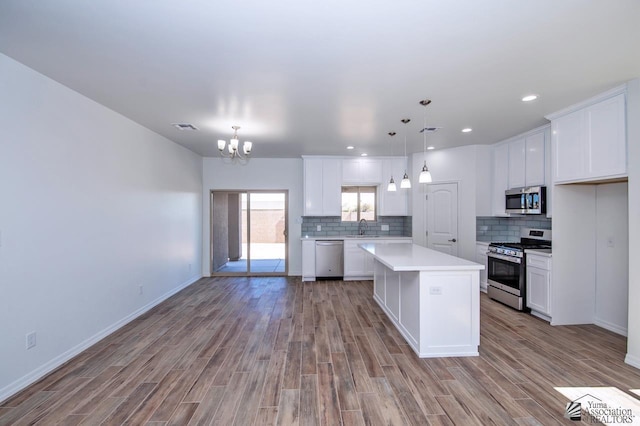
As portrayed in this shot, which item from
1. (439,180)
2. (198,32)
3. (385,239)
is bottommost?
(385,239)

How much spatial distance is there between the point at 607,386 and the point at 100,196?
5.13 metres

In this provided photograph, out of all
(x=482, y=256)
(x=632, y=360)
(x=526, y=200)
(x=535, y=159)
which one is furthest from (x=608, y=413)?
(x=535, y=159)

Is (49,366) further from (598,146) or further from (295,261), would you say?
(598,146)

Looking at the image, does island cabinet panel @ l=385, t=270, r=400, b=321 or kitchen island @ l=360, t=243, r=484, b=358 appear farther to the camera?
island cabinet panel @ l=385, t=270, r=400, b=321

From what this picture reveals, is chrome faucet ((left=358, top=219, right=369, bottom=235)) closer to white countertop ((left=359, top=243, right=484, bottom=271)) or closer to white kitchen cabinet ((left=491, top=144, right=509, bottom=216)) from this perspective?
white kitchen cabinet ((left=491, top=144, right=509, bottom=216))

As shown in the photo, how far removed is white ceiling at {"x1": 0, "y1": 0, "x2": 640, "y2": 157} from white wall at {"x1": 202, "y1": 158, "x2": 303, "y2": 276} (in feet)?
8.42

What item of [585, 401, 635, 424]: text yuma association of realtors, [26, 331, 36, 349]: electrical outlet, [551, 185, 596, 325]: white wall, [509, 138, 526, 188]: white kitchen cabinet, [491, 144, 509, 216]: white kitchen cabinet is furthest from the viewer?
[491, 144, 509, 216]: white kitchen cabinet

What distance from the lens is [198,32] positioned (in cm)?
188

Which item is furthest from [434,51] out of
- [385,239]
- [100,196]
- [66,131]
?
[385,239]

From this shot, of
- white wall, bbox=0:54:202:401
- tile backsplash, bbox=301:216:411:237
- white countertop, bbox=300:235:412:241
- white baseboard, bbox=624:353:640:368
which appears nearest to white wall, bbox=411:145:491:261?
white countertop, bbox=300:235:412:241

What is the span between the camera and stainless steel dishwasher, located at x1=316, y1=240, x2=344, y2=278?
586 centimetres

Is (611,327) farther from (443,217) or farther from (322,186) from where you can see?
(322,186)

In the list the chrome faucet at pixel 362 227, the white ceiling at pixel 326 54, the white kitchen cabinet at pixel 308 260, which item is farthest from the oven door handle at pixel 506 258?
the white kitchen cabinet at pixel 308 260

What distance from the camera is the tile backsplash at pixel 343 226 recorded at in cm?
629
